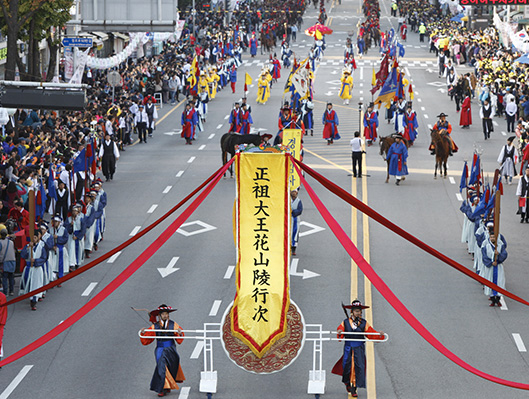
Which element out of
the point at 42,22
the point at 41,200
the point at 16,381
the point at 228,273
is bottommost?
the point at 16,381

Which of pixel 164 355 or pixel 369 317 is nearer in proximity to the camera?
pixel 164 355

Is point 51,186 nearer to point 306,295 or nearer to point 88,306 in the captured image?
point 306,295

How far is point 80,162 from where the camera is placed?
26.8m

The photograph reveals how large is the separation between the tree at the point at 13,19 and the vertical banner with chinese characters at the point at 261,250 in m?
21.7

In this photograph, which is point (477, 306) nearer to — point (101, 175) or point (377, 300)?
point (377, 300)

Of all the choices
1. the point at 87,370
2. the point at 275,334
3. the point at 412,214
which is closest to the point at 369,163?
the point at 412,214

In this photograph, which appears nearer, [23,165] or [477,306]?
[477,306]

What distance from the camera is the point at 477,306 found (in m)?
19.7

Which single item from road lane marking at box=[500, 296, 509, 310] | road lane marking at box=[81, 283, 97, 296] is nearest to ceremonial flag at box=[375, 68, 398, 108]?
road lane marking at box=[500, 296, 509, 310]

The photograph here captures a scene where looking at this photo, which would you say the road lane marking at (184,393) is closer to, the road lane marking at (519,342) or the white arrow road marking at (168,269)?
the road lane marking at (519,342)

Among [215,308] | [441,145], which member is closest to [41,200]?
[215,308]

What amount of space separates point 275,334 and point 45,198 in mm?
13097

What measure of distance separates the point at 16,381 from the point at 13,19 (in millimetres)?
19827

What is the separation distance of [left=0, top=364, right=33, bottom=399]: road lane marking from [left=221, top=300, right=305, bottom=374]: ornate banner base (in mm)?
3617
